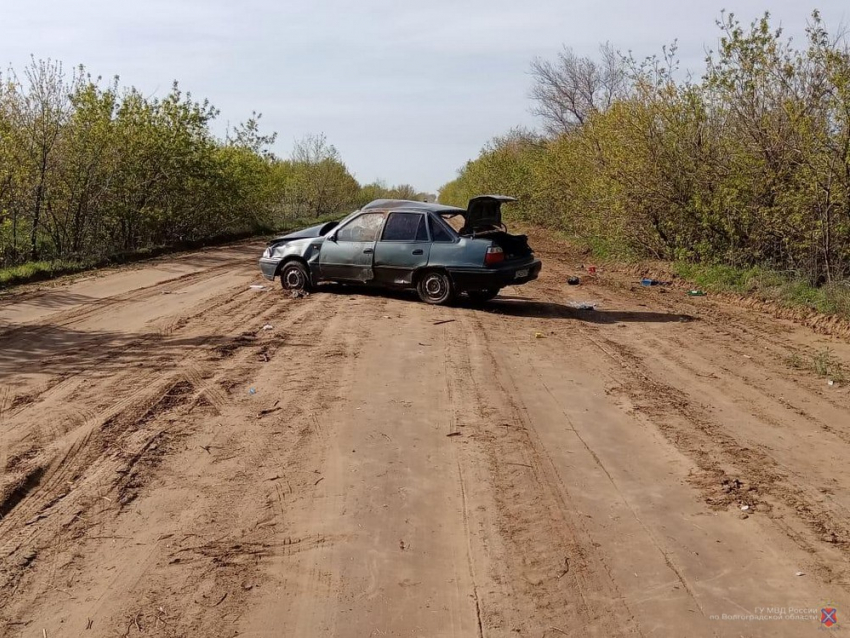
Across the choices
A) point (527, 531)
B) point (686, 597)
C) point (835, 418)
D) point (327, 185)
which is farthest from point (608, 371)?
point (327, 185)

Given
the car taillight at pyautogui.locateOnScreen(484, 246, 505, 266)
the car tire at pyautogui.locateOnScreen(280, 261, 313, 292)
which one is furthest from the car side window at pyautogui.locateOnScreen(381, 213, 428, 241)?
the car tire at pyautogui.locateOnScreen(280, 261, 313, 292)

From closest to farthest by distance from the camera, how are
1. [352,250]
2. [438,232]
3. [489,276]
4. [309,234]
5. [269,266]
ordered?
1. [489,276]
2. [438,232]
3. [352,250]
4. [309,234]
5. [269,266]

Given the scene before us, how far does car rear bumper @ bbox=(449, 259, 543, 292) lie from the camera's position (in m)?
11.5

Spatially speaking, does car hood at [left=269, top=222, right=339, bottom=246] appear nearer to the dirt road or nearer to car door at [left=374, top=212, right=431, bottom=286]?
car door at [left=374, top=212, right=431, bottom=286]

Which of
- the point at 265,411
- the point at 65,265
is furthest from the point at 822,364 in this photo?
the point at 65,265

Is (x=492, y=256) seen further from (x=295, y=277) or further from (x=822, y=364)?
(x=822, y=364)

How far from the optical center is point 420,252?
477 inches

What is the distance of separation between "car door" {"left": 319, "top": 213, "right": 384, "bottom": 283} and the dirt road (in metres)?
3.20

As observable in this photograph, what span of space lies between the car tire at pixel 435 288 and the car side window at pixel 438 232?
533 mm

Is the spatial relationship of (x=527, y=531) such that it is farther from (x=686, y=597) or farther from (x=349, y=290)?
(x=349, y=290)

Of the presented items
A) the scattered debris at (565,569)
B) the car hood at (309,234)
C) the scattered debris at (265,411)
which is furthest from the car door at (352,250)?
the scattered debris at (565,569)

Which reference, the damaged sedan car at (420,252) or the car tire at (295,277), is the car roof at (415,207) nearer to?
the damaged sedan car at (420,252)

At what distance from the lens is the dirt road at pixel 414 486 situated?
11.9 ft

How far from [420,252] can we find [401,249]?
36 centimetres
